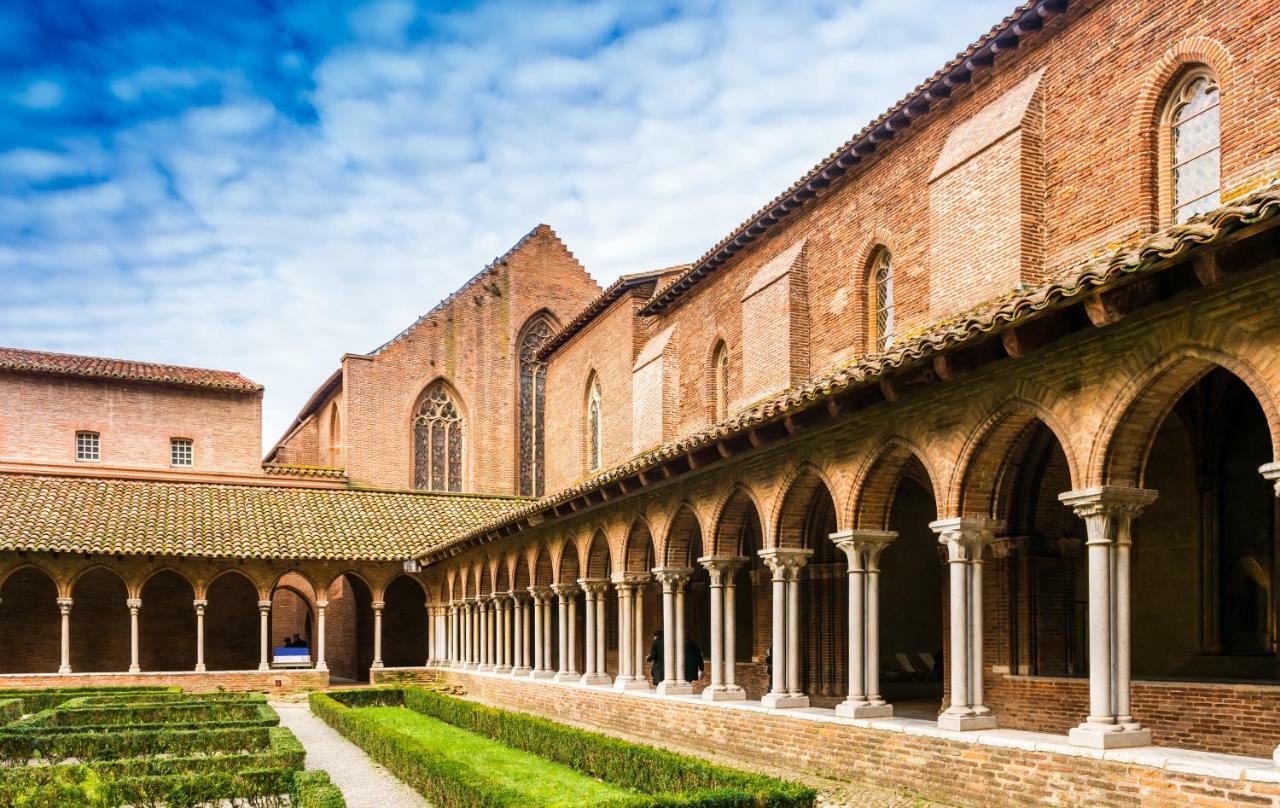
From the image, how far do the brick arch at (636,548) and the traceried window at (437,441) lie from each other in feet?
70.8

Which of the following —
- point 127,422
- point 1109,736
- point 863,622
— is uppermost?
point 127,422

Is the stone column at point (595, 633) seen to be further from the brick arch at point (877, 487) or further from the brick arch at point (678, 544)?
the brick arch at point (877, 487)

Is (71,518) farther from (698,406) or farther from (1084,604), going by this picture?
(1084,604)

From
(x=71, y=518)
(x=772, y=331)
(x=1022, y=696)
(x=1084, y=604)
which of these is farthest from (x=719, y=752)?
(x=71, y=518)

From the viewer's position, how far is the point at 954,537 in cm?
1138

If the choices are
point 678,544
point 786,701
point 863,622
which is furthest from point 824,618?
point 863,622

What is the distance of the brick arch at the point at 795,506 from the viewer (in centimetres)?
1411

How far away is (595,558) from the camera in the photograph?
21281 millimetres

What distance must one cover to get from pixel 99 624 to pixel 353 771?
1887 centimetres

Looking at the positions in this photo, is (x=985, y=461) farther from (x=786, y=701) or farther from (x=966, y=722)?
(x=786, y=701)

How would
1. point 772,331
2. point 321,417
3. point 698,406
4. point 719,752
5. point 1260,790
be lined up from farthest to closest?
point 321,417, point 698,406, point 772,331, point 719,752, point 1260,790

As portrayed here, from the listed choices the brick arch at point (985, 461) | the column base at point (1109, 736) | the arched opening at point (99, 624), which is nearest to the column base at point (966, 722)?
the column base at point (1109, 736)

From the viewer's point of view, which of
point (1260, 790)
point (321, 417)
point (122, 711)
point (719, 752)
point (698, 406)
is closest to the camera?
point (1260, 790)

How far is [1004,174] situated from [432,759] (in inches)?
369
